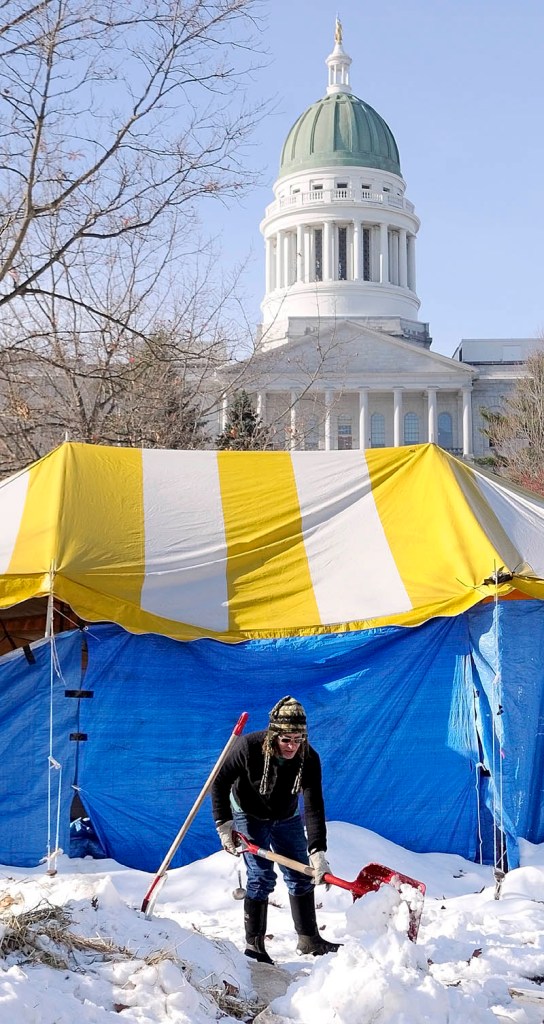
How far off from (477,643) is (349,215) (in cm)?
6999

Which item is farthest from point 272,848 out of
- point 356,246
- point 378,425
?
point 356,246

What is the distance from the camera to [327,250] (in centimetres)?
7469

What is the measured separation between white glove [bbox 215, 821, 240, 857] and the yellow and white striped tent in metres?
2.13

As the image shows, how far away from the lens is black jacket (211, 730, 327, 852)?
515 centimetres

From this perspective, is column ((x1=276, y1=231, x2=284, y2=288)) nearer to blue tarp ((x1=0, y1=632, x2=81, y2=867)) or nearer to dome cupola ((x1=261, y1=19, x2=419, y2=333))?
dome cupola ((x1=261, y1=19, x2=419, y2=333))

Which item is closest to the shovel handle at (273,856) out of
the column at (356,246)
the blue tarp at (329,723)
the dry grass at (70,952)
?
the dry grass at (70,952)

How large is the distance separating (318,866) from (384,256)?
240 feet

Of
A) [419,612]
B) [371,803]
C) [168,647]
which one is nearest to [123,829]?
[168,647]

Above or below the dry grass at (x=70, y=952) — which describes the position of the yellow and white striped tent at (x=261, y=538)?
above

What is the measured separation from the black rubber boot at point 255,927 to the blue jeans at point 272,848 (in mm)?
37

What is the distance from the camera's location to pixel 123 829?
23.4 feet

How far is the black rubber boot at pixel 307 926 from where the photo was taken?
17.1 feet

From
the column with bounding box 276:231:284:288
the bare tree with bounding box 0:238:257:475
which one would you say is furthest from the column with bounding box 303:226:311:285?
the bare tree with bounding box 0:238:257:475

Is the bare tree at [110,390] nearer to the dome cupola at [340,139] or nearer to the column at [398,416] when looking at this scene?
the column at [398,416]
